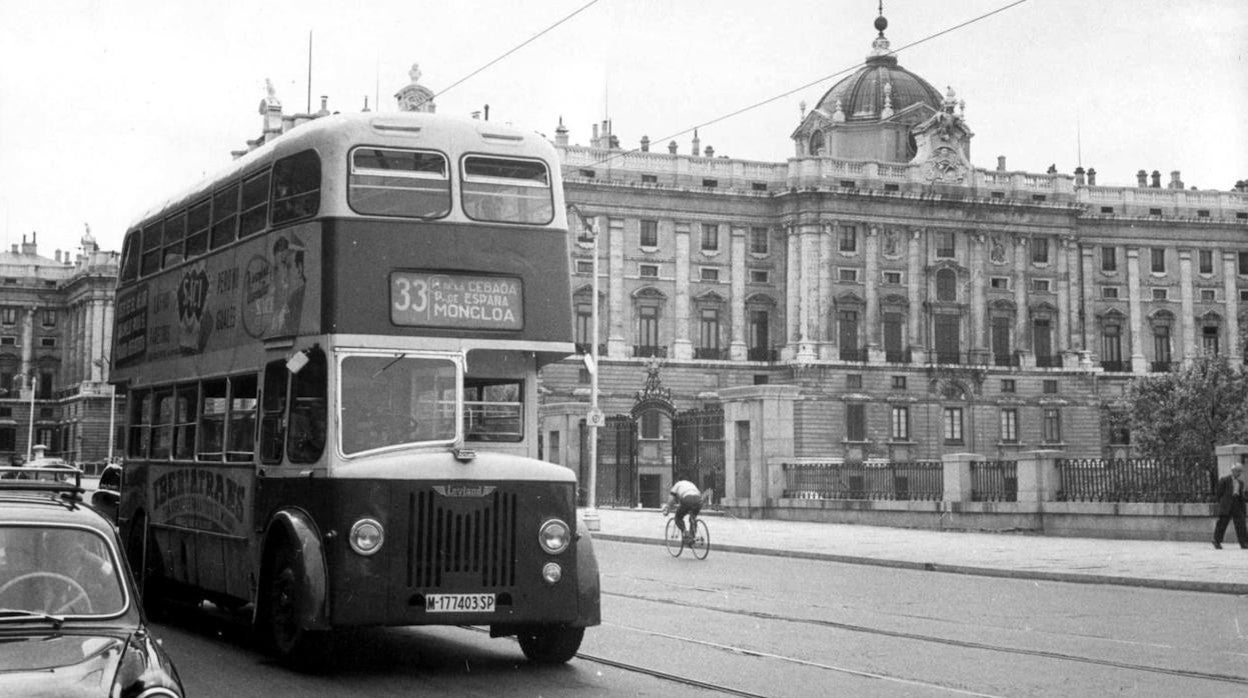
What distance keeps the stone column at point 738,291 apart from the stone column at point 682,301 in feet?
7.95

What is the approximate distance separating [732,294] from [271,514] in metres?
68.2

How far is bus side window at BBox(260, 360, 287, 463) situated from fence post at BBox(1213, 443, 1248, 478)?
18881 mm

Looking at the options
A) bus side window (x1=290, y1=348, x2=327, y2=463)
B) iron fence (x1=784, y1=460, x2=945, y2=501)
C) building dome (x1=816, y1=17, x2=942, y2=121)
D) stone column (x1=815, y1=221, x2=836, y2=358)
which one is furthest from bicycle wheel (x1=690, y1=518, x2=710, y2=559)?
building dome (x1=816, y1=17, x2=942, y2=121)

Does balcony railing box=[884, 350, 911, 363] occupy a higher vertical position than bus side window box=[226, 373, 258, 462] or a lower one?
higher

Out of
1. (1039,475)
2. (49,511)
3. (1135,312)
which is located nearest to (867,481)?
(1039,475)

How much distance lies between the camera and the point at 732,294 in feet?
257

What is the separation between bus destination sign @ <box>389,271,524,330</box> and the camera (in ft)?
34.2

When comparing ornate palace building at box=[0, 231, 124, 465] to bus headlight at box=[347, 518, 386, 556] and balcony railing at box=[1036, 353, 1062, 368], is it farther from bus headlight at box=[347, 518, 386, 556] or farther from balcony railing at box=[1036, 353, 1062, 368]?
bus headlight at box=[347, 518, 386, 556]

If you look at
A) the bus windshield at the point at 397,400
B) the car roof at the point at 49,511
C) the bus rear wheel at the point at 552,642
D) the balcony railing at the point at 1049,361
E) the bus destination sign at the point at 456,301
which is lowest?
the bus rear wheel at the point at 552,642

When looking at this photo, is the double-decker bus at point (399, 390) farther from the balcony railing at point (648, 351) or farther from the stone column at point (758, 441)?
the balcony railing at point (648, 351)

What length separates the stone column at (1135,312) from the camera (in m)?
85.2

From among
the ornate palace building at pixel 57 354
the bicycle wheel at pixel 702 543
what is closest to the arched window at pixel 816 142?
the ornate palace building at pixel 57 354

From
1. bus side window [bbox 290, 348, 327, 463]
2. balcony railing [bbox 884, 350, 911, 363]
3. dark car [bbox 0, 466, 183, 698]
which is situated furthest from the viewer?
balcony railing [bbox 884, 350, 911, 363]

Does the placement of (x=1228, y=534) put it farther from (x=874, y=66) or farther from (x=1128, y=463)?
(x=874, y=66)
